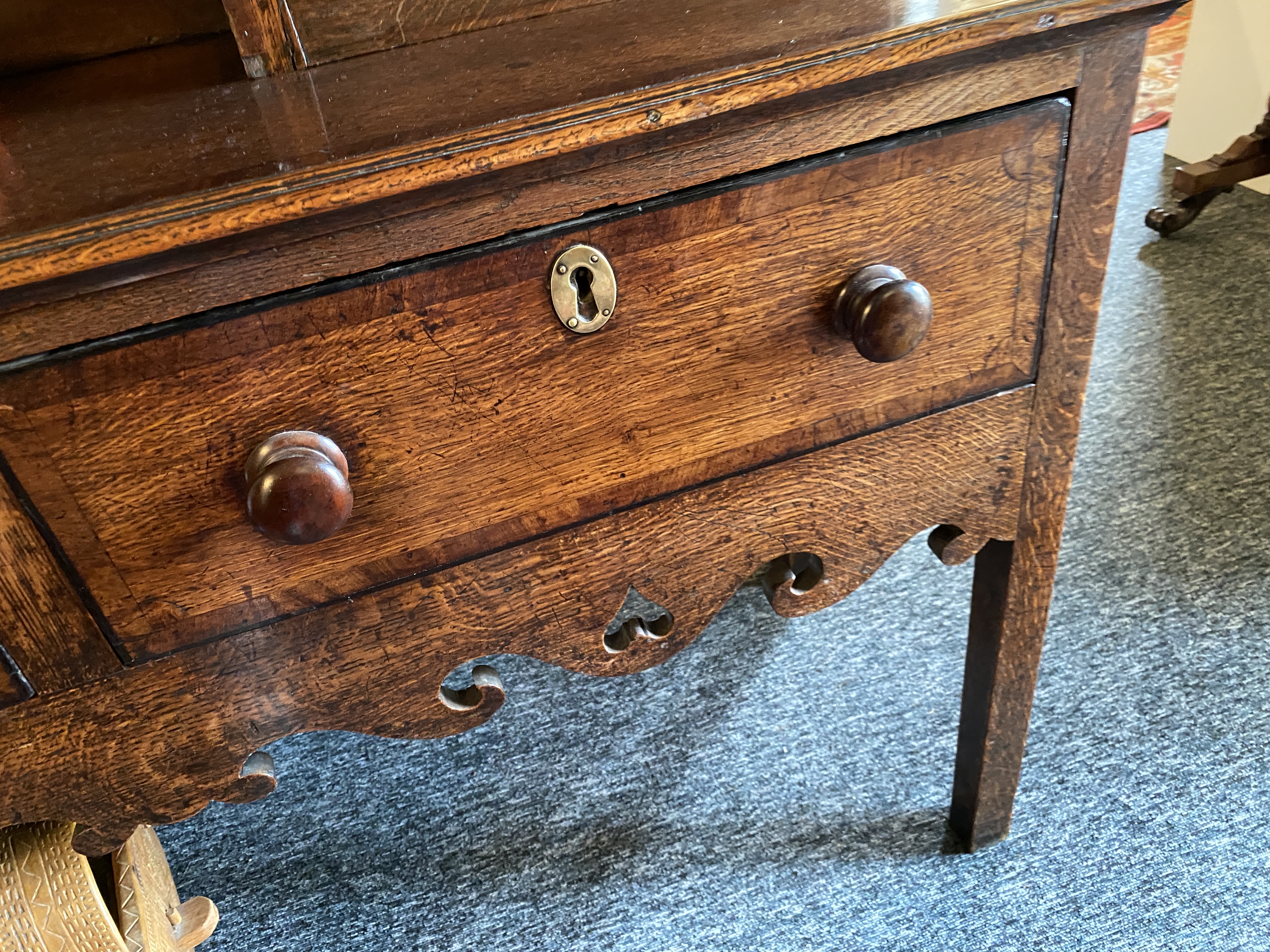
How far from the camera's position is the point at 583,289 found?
1.69 ft

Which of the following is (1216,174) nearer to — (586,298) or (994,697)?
(994,697)

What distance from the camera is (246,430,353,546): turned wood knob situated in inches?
18.2

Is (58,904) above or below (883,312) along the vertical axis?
below

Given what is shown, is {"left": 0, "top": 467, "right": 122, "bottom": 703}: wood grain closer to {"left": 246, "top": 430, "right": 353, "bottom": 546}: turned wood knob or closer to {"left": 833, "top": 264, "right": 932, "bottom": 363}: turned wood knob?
{"left": 246, "top": 430, "right": 353, "bottom": 546}: turned wood knob

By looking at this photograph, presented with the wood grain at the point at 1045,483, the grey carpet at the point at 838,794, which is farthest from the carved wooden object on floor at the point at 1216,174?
the wood grain at the point at 1045,483

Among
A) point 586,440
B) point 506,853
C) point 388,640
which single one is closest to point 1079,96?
point 586,440

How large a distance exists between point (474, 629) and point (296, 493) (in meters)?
0.17

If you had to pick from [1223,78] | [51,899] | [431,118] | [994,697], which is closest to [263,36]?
[431,118]

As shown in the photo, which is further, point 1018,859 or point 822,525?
point 1018,859

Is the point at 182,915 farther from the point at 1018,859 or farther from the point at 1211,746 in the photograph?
the point at 1211,746

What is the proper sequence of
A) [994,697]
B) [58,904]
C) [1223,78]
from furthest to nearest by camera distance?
1. [1223,78]
2. [994,697]
3. [58,904]

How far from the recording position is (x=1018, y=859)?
2.95 feet

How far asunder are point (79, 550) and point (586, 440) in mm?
263

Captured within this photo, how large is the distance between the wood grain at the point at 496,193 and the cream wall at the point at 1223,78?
1516 mm
